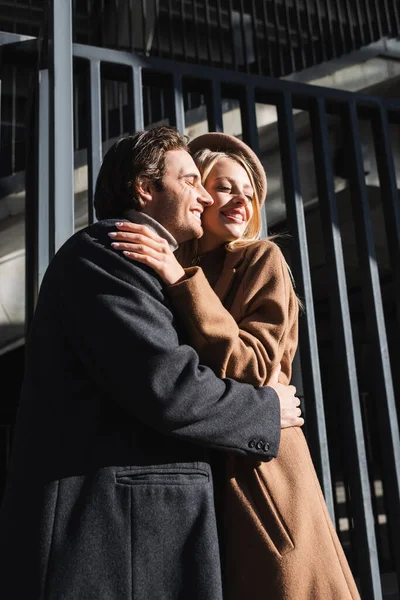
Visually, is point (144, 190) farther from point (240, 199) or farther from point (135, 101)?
point (135, 101)

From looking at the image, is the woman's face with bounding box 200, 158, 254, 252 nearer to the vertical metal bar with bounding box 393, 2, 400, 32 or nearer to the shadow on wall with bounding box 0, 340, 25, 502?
the vertical metal bar with bounding box 393, 2, 400, 32

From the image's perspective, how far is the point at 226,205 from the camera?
2.07 m

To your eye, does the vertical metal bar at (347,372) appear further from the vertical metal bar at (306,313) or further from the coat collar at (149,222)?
the coat collar at (149,222)

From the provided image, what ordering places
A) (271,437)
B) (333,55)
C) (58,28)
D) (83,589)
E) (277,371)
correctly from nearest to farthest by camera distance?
(83,589)
(271,437)
(277,371)
(58,28)
(333,55)

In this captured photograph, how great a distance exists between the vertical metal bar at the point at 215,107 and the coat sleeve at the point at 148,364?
1.48 m

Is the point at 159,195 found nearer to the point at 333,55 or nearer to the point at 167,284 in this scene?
the point at 167,284

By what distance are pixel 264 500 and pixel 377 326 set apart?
5.11 ft

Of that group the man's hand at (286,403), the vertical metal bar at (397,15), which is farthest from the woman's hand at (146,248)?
the vertical metal bar at (397,15)

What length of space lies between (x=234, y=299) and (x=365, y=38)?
4064mm

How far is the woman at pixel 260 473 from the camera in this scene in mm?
1513

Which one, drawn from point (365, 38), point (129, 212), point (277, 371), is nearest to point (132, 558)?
point (277, 371)

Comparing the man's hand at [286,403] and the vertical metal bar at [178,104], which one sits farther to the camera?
the vertical metal bar at [178,104]

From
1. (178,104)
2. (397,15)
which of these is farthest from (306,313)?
(397,15)

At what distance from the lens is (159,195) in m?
1.76
